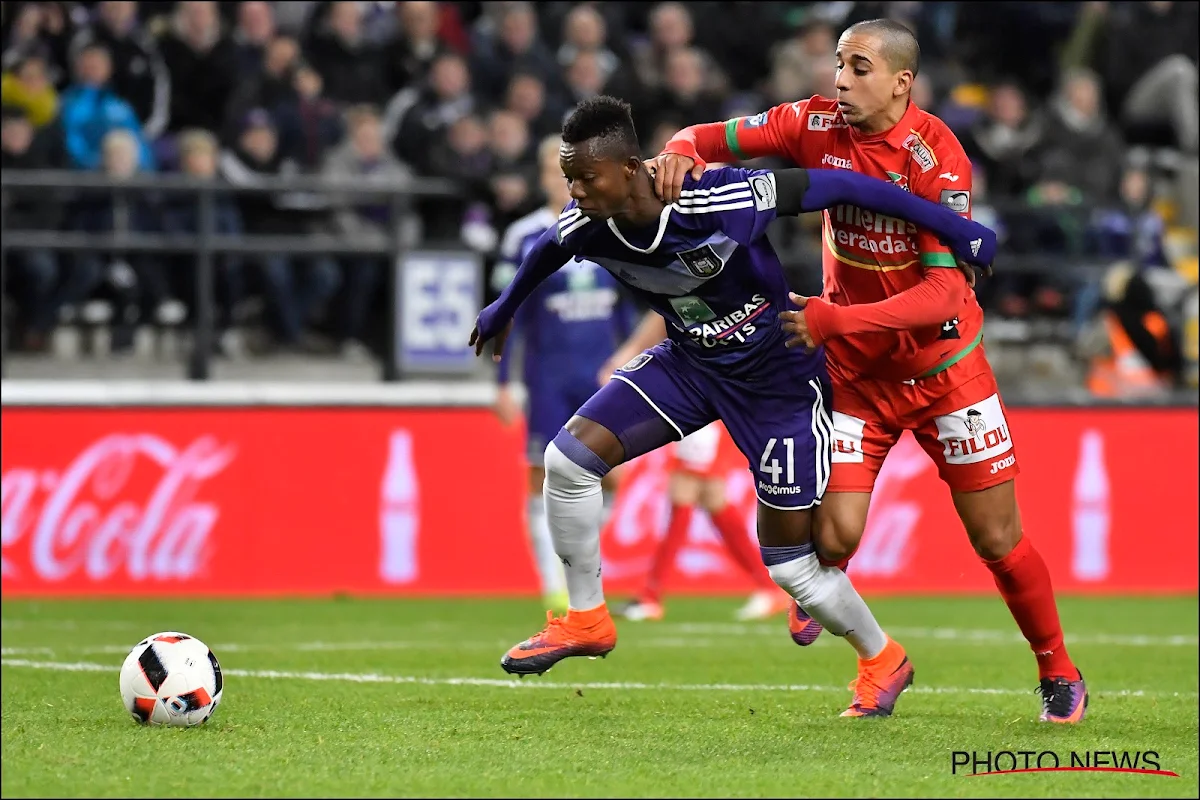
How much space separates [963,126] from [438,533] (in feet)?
19.1

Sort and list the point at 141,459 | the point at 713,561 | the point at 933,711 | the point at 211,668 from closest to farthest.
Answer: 1. the point at 211,668
2. the point at 933,711
3. the point at 141,459
4. the point at 713,561

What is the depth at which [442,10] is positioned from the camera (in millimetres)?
14516

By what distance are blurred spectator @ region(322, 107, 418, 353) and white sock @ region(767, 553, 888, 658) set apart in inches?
277

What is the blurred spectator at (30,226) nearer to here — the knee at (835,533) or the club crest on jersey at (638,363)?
the club crest on jersey at (638,363)

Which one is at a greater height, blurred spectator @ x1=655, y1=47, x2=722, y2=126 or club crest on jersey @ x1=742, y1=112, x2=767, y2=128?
blurred spectator @ x1=655, y1=47, x2=722, y2=126

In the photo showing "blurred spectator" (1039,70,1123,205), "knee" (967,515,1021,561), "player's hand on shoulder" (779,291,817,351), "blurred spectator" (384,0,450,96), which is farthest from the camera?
"blurred spectator" (1039,70,1123,205)

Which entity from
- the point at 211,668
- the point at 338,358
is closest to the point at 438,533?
the point at 338,358

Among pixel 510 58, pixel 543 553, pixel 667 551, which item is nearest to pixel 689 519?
pixel 667 551

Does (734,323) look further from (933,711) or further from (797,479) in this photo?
(933,711)

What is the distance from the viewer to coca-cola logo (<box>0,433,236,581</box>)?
11.4 metres

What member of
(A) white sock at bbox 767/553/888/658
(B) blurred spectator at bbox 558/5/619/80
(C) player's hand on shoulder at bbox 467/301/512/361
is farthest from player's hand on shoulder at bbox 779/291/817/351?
(B) blurred spectator at bbox 558/5/619/80

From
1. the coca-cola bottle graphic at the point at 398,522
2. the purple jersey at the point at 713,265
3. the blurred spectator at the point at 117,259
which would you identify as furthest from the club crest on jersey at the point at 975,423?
the blurred spectator at the point at 117,259

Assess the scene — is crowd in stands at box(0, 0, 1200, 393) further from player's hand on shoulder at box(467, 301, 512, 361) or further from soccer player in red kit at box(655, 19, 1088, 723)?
soccer player in red kit at box(655, 19, 1088, 723)

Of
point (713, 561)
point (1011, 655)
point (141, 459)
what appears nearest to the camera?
point (1011, 655)
